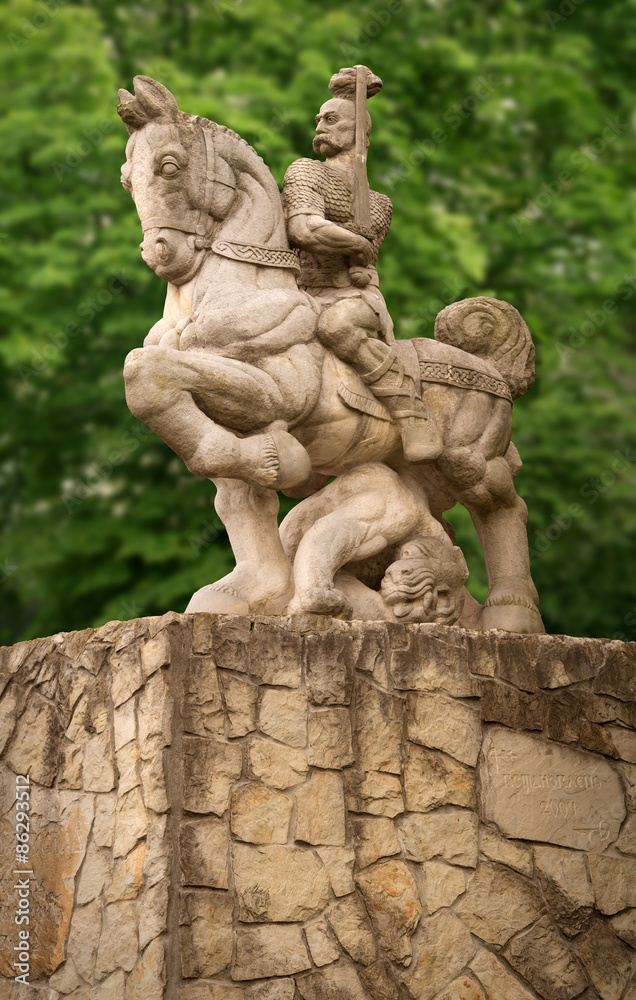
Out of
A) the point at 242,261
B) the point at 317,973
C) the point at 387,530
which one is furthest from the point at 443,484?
the point at 317,973

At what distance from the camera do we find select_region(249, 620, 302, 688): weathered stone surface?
5.18 m

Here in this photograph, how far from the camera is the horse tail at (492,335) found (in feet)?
21.4

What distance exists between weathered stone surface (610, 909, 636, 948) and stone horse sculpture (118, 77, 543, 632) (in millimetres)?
1309

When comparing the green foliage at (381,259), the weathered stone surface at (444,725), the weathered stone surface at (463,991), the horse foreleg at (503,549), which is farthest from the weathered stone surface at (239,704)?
the green foliage at (381,259)

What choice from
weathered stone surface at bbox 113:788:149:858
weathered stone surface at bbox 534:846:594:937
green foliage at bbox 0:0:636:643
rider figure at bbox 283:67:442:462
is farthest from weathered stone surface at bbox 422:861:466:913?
green foliage at bbox 0:0:636:643

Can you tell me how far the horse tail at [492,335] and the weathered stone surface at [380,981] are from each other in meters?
2.84

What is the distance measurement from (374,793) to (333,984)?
0.72 metres

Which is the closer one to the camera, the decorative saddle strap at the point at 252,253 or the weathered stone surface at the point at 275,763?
the weathered stone surface at the point at 275,763

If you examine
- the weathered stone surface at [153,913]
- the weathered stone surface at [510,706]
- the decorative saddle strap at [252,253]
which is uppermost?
the decorative saddle strap at [252,253]

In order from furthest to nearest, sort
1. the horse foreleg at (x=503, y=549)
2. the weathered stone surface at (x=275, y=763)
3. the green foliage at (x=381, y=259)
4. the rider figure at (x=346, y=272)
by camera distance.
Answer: the green foliage at (x=381, y=259)
the horse foreleg at (x=503, y=549)
the rider figure at (x=346, y=272)
the weathered stone surface at (x=275, y=763)

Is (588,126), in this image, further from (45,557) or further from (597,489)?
(45,557)

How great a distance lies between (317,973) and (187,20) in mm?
8394

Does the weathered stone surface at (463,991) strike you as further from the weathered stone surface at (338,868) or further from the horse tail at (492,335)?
the horse tail at (492,335)

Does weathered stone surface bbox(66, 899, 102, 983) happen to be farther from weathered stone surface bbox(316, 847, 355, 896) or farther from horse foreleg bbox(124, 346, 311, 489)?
horse foreleg bbox(124, 346, 311, 489)
